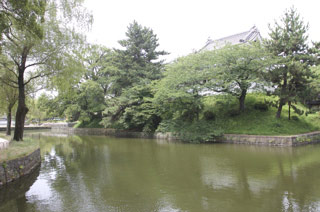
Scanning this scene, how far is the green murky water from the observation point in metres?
5.36

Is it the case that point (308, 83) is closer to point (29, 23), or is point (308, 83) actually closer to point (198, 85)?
point (198, 85)

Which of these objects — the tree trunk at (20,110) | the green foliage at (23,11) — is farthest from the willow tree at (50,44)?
the green foliage at (23,11)

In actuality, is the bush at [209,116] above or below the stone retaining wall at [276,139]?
above

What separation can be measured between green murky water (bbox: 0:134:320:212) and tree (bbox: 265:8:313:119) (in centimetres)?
652

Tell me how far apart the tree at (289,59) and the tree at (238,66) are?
2.80 feet

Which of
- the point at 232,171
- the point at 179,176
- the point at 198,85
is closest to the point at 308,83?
the point at 198,85

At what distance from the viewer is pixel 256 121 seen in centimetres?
1709

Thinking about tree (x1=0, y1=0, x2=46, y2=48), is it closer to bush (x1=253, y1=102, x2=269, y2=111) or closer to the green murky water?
the green murky water

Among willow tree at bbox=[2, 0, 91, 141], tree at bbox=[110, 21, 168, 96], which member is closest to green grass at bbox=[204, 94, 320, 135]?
tree at bbox=[110, 21, 168, 96]

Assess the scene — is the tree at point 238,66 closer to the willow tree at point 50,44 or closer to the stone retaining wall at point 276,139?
the stone retaining wall at point 276,139

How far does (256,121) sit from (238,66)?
4.40m

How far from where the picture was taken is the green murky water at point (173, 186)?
5363mm

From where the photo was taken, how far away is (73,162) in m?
10.9

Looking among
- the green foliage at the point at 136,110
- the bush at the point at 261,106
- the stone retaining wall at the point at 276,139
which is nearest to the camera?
the stone retaining wall at the point at 276,139
